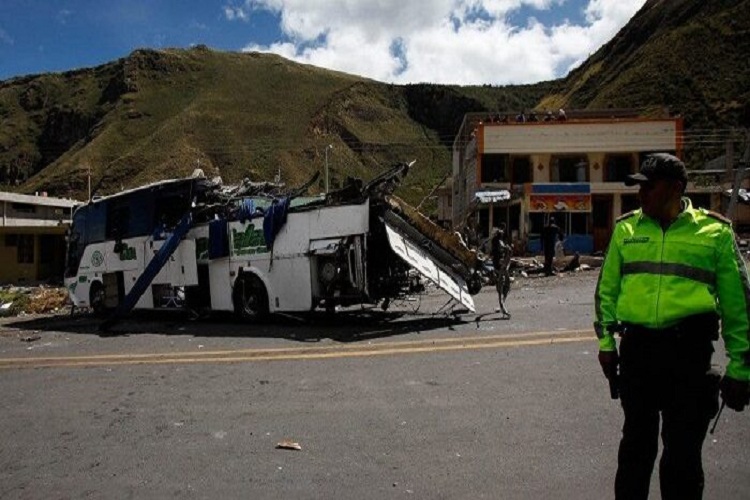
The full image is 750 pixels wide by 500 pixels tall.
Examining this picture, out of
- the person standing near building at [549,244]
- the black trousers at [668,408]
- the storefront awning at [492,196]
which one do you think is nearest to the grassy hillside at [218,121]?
the storefront awning at [492,196]

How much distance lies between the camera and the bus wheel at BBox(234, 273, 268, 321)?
11916 millimetres

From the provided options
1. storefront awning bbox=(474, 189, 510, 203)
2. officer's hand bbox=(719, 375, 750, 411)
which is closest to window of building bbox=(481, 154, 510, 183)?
storefront awning bbox=(474, 189, 510, 203)

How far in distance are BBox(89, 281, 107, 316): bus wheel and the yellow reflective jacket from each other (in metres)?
13.8

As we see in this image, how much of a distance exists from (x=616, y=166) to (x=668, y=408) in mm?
32573

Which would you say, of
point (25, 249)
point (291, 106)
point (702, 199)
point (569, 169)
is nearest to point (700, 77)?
point (702, 199)

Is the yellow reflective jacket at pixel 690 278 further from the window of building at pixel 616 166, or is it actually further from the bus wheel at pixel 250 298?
the window of building at pixel 616 166

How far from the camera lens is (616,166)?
33.1m

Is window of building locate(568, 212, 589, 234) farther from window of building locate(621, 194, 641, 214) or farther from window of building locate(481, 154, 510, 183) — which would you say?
window of building locate(481, 154, 510, 183)

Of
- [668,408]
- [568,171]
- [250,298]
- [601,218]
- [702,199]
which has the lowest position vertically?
[668,408]

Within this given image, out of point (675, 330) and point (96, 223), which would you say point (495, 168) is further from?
point (675, 330)

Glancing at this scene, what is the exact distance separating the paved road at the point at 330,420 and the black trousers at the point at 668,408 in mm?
763

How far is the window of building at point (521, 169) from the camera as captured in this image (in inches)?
1313

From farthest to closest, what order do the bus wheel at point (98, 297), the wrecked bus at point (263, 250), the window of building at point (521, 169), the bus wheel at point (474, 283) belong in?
the window of building at point (521, 169) < the bus wheel at point (98, 297) < the bus wheel at point (474, 283) < the wrecked bus at point (263, 250)

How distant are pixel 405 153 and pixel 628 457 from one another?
384ft
